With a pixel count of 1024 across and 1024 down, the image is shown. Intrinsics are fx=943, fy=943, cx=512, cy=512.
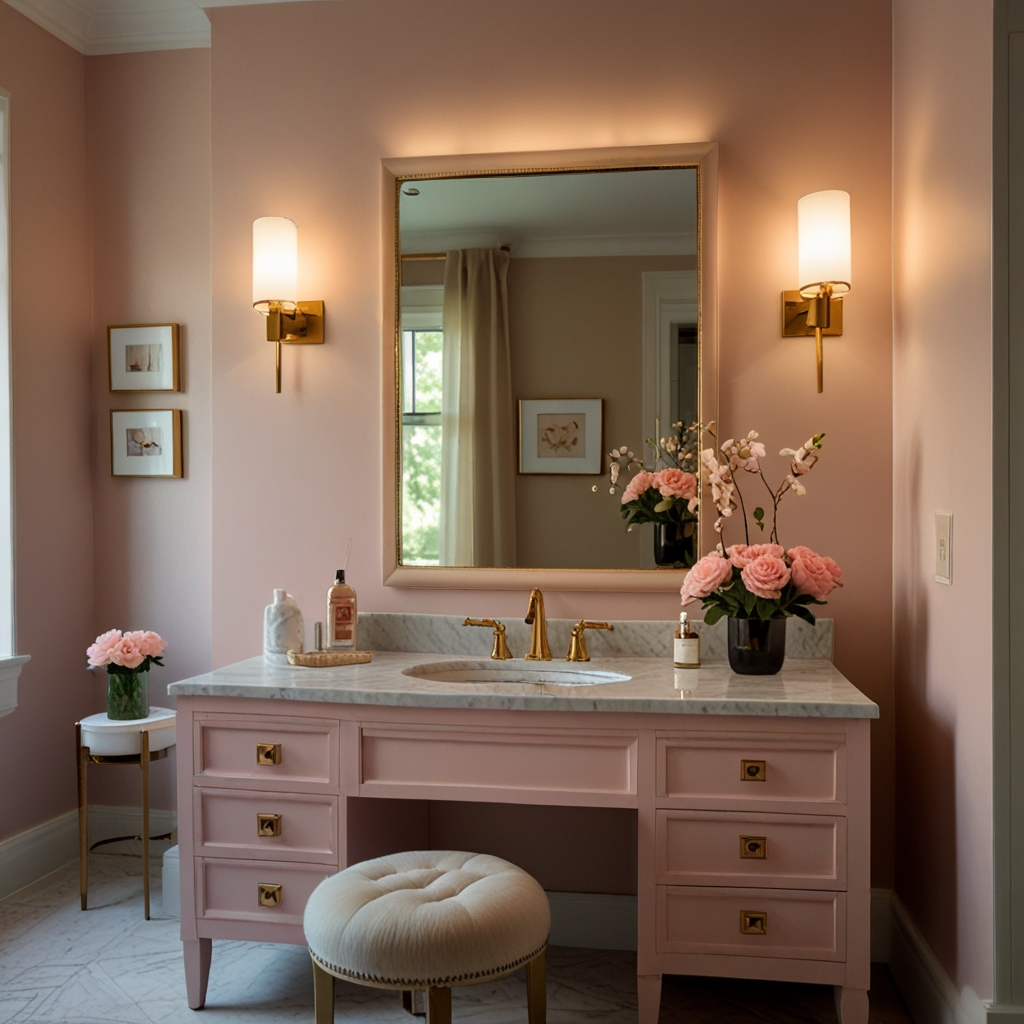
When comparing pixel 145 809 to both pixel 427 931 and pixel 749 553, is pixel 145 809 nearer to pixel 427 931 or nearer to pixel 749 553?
pixel 427 931

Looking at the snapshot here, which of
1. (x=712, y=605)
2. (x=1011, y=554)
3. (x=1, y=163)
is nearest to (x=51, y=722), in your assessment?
(x=1, y=163)

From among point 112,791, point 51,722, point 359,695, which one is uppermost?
point 359,695

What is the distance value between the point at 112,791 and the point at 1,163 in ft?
6.57

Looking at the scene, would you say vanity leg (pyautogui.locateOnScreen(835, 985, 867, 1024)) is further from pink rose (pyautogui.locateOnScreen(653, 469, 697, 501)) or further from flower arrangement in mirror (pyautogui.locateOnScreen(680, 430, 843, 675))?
pink rose (pyautogui.locateOnScreen(653, 469, 697, 501))

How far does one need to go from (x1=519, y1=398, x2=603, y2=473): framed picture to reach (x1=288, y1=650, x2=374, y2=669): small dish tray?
66cm

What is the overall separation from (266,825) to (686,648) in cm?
105

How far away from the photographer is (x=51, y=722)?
2.98m

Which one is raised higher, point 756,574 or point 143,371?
point 143,371

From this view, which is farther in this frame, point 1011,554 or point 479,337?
point 479,337

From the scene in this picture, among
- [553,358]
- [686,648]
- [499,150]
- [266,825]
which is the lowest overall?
[266,825]

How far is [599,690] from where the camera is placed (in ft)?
6.63

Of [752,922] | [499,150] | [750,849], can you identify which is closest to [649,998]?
[752,922]

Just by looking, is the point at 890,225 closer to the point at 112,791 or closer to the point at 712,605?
the point at 712,605

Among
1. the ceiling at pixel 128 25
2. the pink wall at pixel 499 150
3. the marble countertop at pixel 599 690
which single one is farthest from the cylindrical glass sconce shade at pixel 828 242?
the ceiling at pixel 128 25
